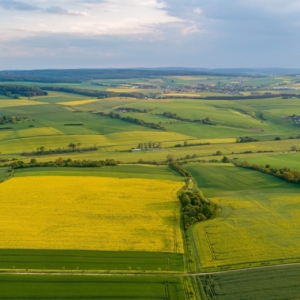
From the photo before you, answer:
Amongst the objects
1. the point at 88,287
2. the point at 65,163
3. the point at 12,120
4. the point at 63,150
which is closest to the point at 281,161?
the point at 65,163

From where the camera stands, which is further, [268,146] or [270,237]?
[268,146]

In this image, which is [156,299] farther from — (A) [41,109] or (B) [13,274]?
(A) [41,109]

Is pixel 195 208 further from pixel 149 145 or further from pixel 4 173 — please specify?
pixel 149 145

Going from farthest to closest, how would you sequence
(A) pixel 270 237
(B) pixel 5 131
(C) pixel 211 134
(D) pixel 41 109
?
1. (D) pixel 41 109
2. (C) pixel 211 134
3. (B) pixel 5 131
4. (A) pixel 270 237

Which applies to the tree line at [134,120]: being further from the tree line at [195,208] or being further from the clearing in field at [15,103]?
the tree line at [195,208]

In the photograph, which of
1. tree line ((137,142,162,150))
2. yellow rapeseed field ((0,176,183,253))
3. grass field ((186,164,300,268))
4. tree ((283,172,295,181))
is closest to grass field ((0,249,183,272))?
yellow rapeseed field ((0,176,183,253))

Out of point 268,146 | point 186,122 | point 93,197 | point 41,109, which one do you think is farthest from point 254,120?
point 93,197
